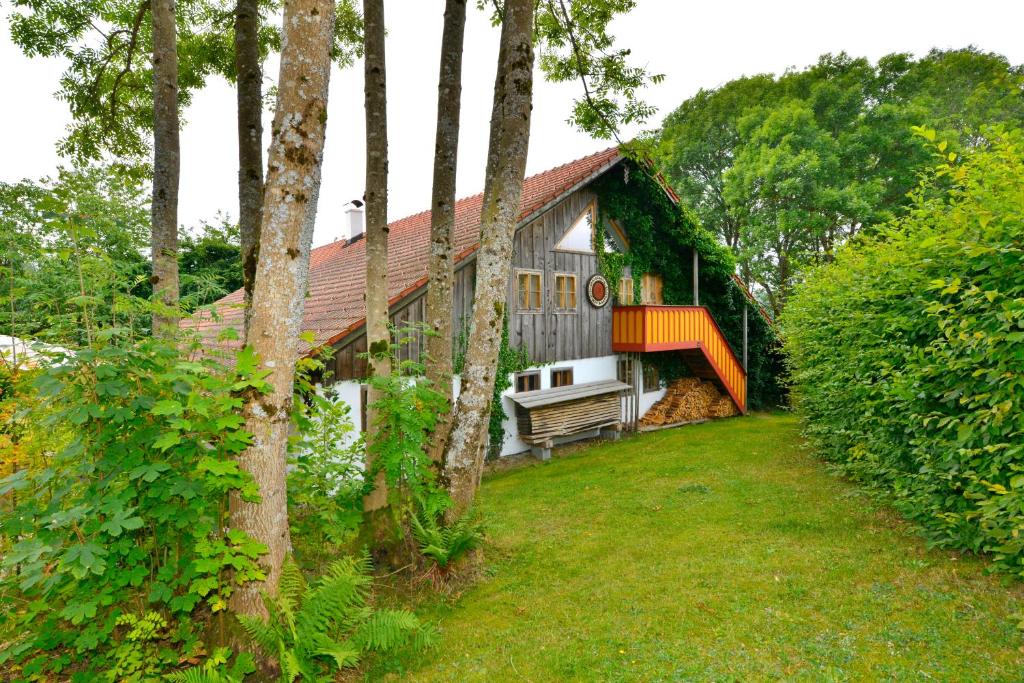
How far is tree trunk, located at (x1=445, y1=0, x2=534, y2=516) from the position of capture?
5.14 meters

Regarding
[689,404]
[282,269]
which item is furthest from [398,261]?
[689,404]

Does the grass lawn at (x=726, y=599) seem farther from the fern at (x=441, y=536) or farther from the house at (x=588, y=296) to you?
the house at (x=588, y=296)

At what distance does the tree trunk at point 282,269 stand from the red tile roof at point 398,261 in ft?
13.9

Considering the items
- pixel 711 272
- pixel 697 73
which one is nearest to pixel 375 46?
pixel 711 272

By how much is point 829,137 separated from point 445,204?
2378cm

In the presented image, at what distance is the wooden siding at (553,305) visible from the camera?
1227 centimetres

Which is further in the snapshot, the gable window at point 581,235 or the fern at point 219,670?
the gable window at point 581,235

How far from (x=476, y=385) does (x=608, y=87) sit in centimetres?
528

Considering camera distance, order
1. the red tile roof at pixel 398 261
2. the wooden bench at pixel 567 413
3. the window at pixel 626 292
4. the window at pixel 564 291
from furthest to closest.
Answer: the window at pixel 626 292 < the window at pixel 564 291 < the wooden bench at pixel 567 413 < the red tile roof at pixel 398 261

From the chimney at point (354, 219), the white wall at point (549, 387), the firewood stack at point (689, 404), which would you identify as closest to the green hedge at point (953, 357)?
the white wall at point (549, 387)

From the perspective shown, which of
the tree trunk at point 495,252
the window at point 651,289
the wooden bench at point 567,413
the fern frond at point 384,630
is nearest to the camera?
the fern frond at point 384,630

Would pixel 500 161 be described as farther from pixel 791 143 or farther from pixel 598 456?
pixel 791 143

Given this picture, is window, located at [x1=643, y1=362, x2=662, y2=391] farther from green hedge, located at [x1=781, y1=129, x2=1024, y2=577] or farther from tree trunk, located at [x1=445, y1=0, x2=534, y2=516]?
tree trunk, located at [x1=445, y1=0, x2=534, y2=516]

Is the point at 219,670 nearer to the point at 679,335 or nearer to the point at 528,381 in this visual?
the point at 528,381
